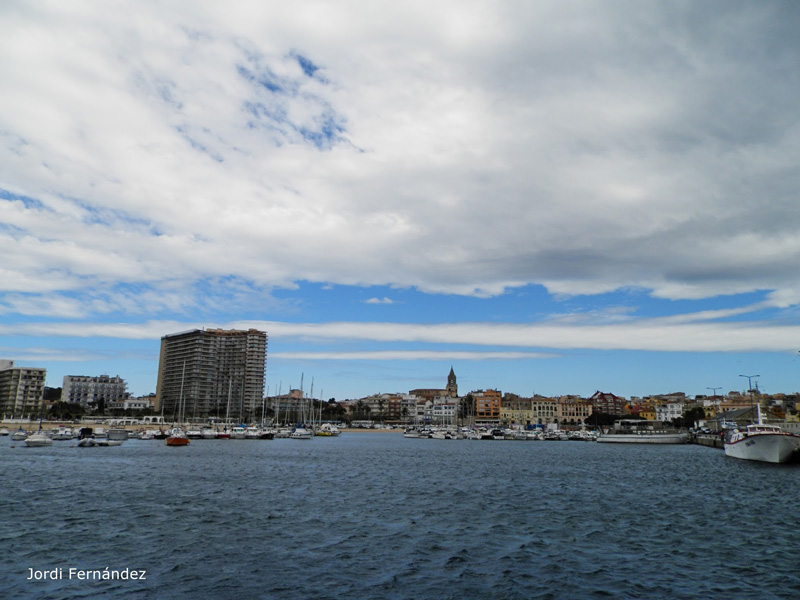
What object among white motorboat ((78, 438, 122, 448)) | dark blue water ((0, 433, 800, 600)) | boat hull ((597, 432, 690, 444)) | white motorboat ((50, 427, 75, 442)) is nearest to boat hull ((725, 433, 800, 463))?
dark blue water ((0, 433, 800, 600))

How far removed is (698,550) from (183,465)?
5257 cm

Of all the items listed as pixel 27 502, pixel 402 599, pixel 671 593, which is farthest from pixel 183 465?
pixel 671 593

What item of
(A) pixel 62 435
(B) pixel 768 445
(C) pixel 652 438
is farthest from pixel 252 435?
(B) pixel 768 445

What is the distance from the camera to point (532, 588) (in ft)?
64.6

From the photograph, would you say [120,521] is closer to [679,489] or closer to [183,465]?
[183,465]

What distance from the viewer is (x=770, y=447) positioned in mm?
69625

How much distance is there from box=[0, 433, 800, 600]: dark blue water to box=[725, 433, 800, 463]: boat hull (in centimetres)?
1863

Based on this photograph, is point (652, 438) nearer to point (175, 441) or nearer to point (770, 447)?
point (770, 447)

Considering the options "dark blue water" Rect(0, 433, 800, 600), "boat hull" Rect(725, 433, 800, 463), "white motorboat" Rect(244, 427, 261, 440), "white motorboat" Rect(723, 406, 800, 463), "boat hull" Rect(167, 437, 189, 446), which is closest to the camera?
"dark blue water" Rect(0, 433, 800, 600)

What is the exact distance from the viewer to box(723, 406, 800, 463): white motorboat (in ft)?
224

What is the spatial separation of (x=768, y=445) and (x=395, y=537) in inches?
2456

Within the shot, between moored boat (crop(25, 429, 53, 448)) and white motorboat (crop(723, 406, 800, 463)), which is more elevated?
white motorboat (crop(723, 406, 800, 463))

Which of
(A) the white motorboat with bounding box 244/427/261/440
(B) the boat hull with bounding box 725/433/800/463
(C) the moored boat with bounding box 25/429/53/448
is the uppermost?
(B) the boat hull with bounding box 725/433/800/463

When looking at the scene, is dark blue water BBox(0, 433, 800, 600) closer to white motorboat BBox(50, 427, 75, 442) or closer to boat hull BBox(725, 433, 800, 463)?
boat hull BBox(725, 433, 800, 463)
